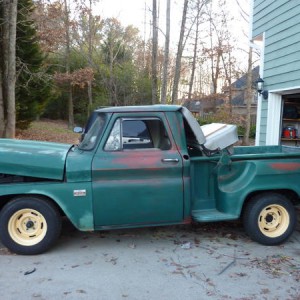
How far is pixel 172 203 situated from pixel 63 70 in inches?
1060

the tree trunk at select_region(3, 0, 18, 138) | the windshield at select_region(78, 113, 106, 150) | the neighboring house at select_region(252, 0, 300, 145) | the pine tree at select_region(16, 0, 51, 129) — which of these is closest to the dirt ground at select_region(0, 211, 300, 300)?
the windshield at select_region(78, 113, 106, 150)

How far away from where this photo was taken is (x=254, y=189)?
4.58 meters

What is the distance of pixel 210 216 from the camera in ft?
14.9

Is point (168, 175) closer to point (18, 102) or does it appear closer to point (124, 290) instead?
point (124, 290)

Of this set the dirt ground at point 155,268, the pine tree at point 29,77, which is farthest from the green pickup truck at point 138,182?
the pine tree at point 29,77

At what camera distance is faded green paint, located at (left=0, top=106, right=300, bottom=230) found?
13.8 feet

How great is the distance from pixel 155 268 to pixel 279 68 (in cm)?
594

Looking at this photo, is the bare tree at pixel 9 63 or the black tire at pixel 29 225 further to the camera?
the bare tree at pixel 9 63

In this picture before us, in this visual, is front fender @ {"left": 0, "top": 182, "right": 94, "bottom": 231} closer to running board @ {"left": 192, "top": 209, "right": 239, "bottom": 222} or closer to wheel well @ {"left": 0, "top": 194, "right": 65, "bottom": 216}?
wheel well @ {"left": 0, "top": 194, "right": 65, "bottom": 216}

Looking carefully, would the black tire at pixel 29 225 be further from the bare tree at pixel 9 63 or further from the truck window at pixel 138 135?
the bare tree at pixel 9 63

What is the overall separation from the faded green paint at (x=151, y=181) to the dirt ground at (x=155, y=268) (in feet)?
1.36

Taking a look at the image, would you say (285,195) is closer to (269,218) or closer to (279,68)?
(269,218)

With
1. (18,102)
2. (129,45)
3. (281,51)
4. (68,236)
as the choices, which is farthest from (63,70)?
(68,236)

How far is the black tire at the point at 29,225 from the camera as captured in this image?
4.18m
